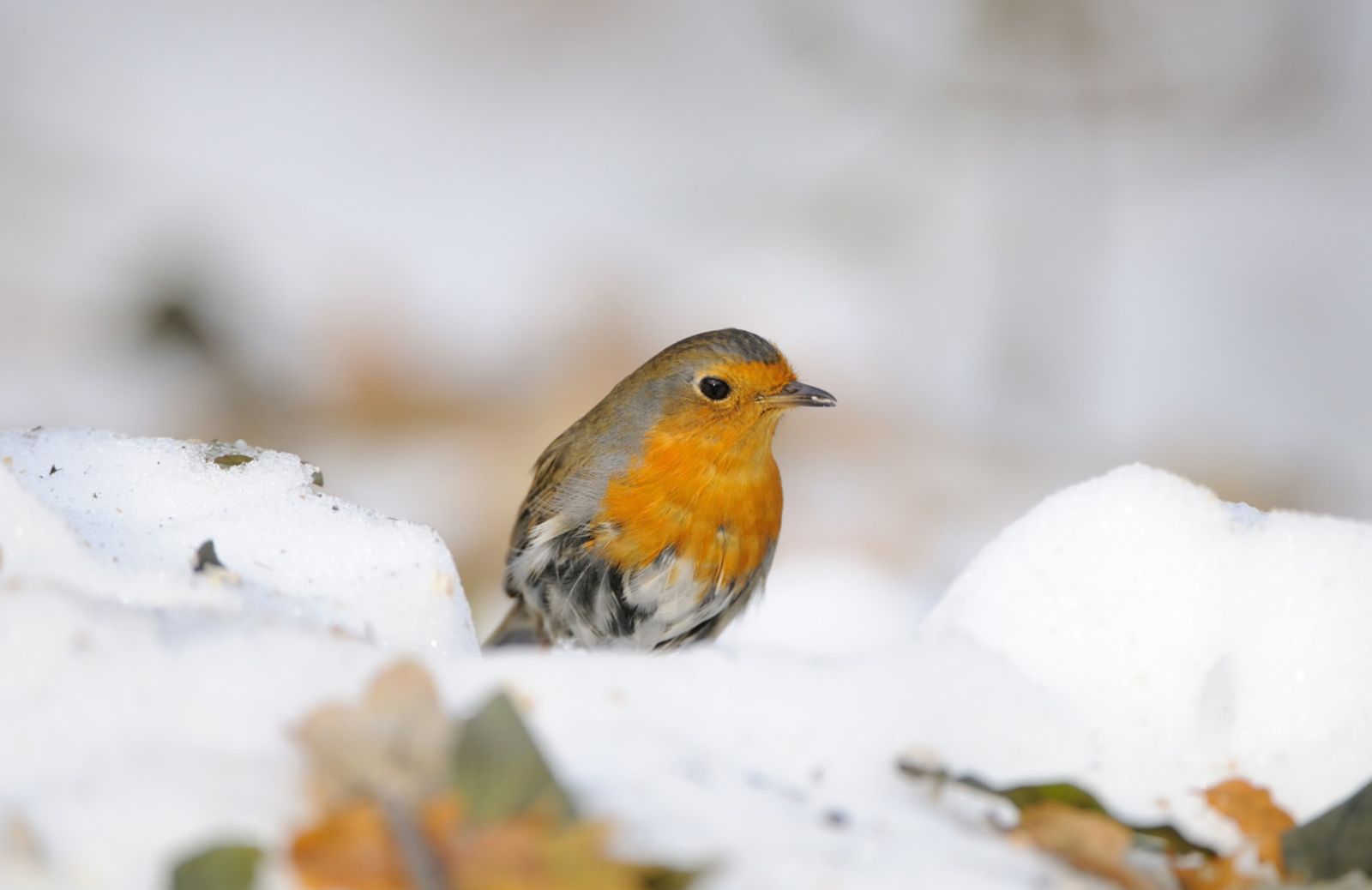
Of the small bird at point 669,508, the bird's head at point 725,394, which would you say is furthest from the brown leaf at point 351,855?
the bird's head at point 725,394

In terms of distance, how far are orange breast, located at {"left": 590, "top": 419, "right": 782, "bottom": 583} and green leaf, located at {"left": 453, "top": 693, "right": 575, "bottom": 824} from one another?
1.82 meters

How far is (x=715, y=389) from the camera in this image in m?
3.17

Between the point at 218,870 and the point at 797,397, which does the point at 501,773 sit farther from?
the point at 797,397

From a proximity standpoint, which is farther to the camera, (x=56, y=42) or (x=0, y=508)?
(x=56, y=42)

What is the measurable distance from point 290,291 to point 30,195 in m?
1.06

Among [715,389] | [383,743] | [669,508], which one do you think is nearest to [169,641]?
[383,743]

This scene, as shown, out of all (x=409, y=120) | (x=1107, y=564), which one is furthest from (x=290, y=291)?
(x=1107, y=564)

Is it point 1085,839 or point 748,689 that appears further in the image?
point 748,689

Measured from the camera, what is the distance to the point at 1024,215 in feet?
19.3

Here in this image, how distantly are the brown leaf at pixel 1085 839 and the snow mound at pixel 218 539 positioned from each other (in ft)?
2.32

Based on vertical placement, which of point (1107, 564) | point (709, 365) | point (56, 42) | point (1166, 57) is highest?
point (1166, 57)

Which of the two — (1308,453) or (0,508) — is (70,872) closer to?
(0,508)

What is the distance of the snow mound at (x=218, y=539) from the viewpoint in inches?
58.5

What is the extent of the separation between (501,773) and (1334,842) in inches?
28.2
